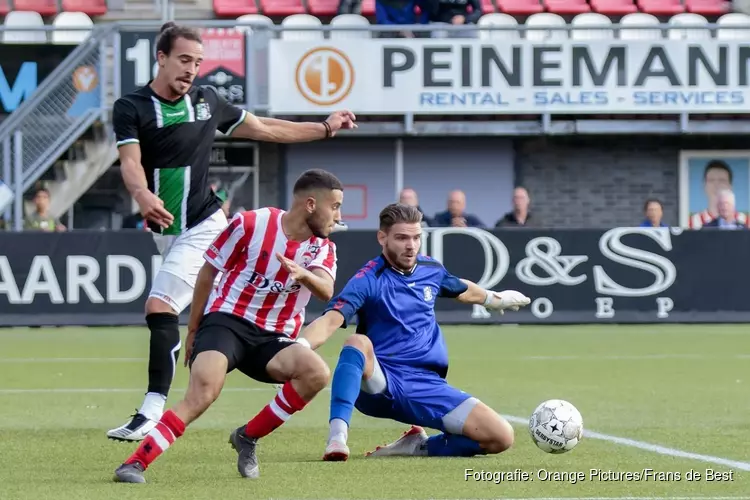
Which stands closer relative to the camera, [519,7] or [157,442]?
[157,442]

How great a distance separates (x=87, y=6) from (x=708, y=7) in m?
10.7

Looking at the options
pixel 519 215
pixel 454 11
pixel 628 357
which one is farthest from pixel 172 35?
pixel 454 11

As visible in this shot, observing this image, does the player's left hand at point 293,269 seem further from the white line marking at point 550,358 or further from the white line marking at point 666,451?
the white line marking at point 550,358

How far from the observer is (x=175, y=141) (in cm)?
770

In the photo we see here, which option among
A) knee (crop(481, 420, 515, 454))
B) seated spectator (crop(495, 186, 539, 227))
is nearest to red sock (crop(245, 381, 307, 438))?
knee (crop(481, 420, 515, 454))

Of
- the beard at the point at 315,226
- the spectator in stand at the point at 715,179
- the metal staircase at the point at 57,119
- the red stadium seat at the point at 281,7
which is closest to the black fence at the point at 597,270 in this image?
the metal staircase at the point at 57,119

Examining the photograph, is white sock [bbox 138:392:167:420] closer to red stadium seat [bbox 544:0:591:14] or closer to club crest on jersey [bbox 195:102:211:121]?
club crest on jersey [bbox 195:102:211:121]

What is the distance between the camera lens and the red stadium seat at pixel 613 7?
2511 cm

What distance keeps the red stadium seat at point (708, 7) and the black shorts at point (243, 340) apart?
781 inches

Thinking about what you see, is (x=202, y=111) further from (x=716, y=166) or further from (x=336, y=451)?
(x=716, y=166)

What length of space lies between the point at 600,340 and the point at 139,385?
20.1ft

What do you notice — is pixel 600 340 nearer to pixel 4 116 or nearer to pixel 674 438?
pixel 674 438

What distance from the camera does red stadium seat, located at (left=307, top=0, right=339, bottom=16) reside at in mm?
24703

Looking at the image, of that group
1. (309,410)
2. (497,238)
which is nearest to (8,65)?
(497,238)
